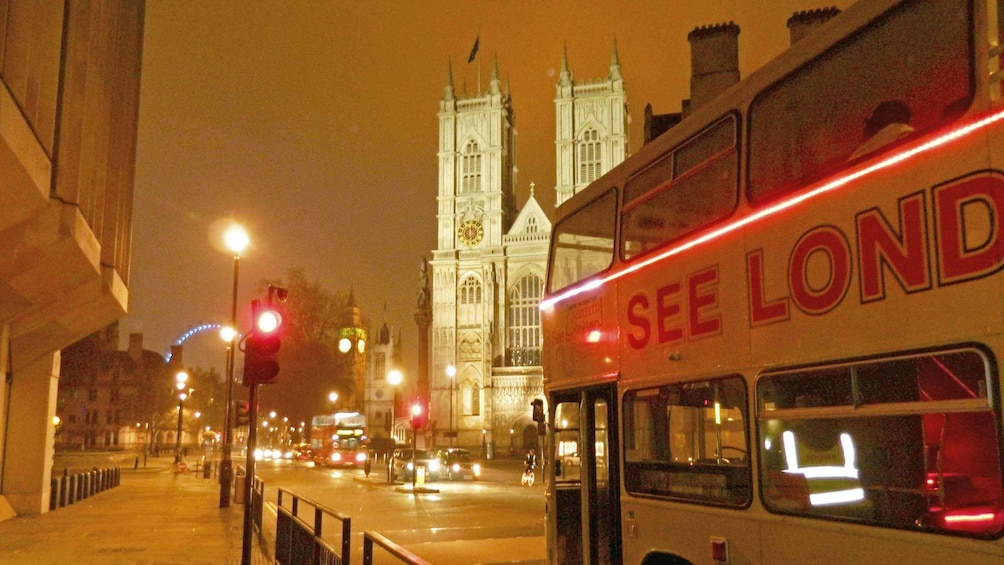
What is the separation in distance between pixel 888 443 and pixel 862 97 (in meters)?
1.84

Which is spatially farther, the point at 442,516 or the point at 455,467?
the point at 455,467

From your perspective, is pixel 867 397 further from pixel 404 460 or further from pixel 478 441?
pixel 478 441

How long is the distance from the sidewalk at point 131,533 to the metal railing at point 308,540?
1.73 meters

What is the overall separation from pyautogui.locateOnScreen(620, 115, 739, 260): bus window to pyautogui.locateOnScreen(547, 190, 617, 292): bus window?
0.98 ft

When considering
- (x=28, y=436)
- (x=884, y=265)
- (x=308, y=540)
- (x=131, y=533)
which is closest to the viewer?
(x=884, y=265)

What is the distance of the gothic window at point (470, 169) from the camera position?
7656cm

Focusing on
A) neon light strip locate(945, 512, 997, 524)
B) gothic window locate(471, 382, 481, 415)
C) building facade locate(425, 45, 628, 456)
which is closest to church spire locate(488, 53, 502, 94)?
building facade locate(425, 45, 628, 456)

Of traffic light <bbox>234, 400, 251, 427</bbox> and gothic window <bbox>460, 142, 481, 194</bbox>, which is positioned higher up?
gothic window <bbox>460, 142, 481, 194</bbox>

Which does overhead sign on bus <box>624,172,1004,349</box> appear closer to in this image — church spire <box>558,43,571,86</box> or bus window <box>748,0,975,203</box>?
bus window <box>748,0,975,203</box>

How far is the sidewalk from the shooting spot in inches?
486

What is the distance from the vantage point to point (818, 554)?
4.54m

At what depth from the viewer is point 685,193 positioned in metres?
6.17

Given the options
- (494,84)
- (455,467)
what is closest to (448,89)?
(494,84)

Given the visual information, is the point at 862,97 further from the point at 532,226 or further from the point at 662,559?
the point at 532,226
